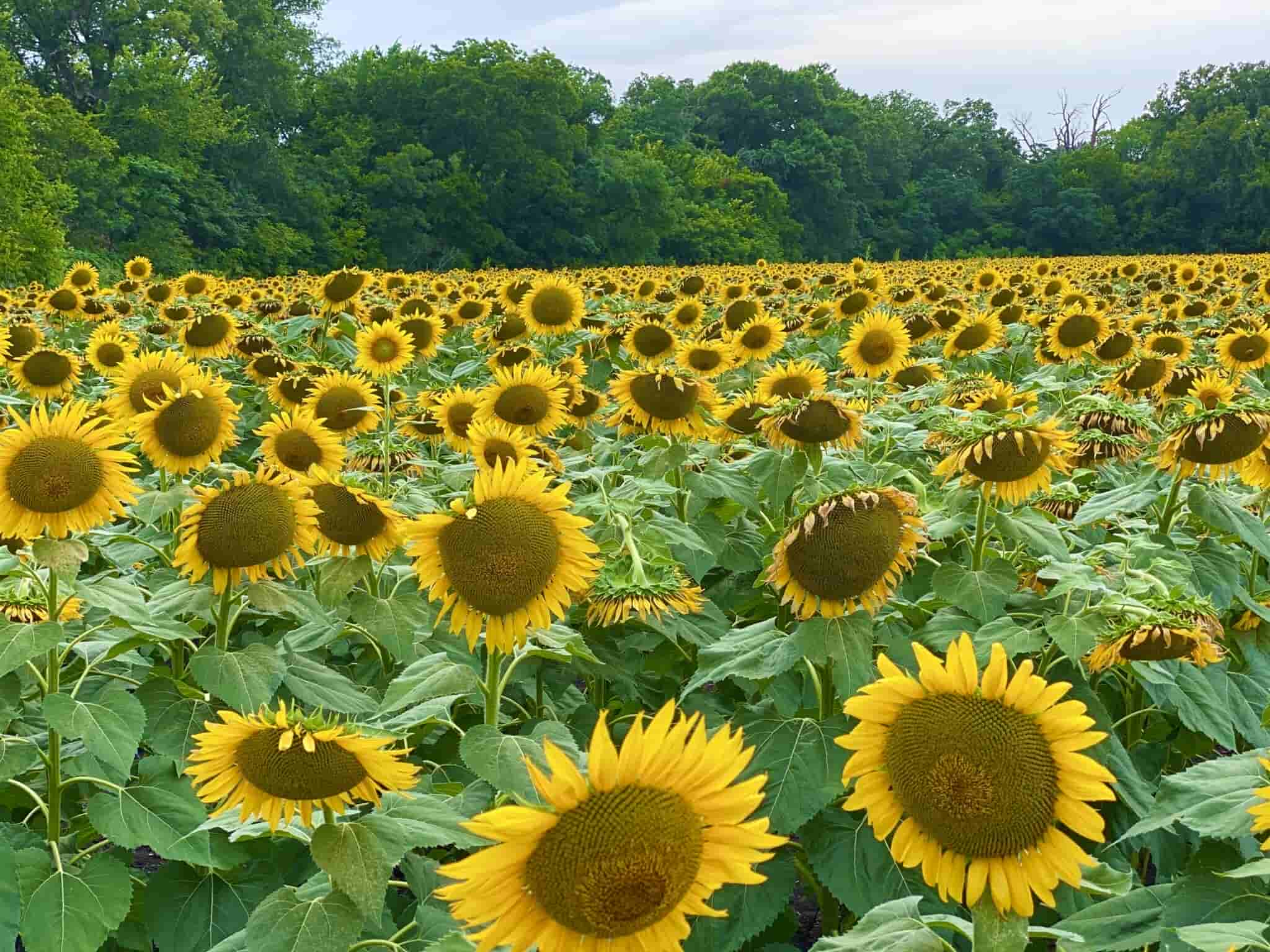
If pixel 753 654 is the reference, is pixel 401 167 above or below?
above

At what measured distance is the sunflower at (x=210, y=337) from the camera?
6527mm

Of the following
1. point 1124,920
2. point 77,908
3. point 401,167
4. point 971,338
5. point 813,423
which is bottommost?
point 77,908

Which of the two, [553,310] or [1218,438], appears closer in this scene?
[1218,438]

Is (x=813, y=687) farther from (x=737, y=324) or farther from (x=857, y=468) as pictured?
(x=737, y=324)

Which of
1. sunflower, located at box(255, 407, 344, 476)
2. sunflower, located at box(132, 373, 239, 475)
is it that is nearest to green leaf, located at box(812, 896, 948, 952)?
sunflower, located at box(255, 407, 344, 476)

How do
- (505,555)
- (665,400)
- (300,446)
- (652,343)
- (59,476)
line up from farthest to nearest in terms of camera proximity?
(652,343), (665,400), (300,446), (59,476), (505,555)

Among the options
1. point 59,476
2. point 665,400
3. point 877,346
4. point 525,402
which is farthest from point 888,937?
point 877,346

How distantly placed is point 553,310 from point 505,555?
4.85 meters

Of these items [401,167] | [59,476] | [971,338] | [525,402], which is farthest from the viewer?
[401,167]

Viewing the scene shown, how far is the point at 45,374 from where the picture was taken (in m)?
5.69

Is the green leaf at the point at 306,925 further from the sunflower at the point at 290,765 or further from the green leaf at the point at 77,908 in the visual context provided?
the green leaf at the point at 77,908

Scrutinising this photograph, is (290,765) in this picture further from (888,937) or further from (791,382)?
(791,382)

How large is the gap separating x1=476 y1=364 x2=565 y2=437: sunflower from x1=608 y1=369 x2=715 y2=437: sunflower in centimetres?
32

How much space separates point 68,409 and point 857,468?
2.32m
